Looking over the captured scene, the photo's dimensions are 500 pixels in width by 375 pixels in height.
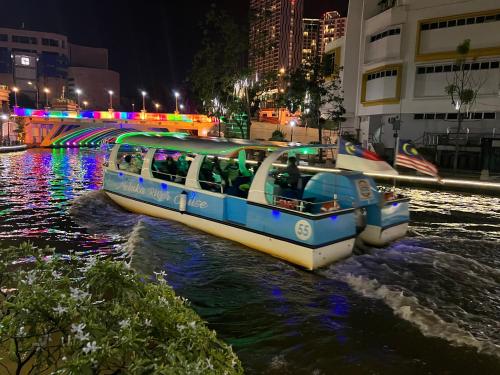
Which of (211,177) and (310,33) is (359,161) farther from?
(310,33)

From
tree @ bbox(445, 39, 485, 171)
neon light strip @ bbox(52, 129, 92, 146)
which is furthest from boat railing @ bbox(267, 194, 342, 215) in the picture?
neon light strip @ bbox(52, 129, 92, 146)

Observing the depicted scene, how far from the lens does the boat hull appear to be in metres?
7.84

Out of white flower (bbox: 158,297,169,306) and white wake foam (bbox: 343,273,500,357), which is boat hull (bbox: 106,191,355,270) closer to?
white wake foam (bbox: 343,273,500,357)

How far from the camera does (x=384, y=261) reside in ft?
28.0

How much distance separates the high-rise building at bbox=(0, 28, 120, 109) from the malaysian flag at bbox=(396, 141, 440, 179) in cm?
9756

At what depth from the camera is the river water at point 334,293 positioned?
515 centimetres

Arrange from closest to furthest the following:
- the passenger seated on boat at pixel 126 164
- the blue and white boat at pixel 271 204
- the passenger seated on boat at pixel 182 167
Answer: the blue and white boat at pixel 271 204 → the passenger seated on boat at pixel 182 167 → the passenger seated on boat at pixel 126 164

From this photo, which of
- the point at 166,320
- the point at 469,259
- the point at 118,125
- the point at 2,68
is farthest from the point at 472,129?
the point at 2,68

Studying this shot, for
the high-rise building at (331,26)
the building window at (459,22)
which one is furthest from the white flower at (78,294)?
the high-rise building at (331,26)

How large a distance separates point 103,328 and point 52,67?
119 meters

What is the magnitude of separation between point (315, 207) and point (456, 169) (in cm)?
2360

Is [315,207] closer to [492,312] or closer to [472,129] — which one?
[492,312]

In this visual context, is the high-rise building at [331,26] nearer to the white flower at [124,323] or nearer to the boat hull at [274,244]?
the boat hull at [274,244]

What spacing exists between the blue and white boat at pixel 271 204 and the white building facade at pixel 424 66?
26259mm
